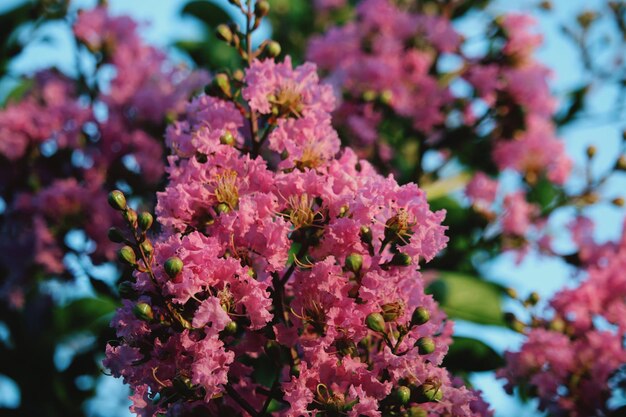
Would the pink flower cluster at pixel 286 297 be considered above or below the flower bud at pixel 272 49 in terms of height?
below

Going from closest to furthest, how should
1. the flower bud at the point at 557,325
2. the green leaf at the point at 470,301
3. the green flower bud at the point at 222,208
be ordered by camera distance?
the green flower bud at the point at 222,208 < the flower bud at the point at 557,325 < the green leaf at the point at 470,301

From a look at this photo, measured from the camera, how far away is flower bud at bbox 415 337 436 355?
104 centimetres

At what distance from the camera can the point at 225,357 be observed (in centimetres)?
100

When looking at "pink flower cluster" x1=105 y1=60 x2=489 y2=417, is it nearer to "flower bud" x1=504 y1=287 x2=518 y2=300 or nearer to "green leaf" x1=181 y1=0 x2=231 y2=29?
"flower bud" x1=504 y1=287 x2=518 y2=300

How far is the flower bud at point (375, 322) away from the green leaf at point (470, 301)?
88 cm

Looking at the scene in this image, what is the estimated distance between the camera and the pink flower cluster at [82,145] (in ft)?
6.34

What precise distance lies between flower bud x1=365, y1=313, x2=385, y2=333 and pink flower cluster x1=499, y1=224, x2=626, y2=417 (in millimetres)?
462

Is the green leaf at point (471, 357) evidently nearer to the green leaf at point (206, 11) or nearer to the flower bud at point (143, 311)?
the flower bud at point (143, 311)

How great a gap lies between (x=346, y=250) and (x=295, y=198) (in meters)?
0.11

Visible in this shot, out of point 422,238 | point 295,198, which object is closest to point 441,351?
point 422,238

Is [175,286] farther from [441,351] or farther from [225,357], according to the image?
[441,351]

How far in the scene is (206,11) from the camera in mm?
2693

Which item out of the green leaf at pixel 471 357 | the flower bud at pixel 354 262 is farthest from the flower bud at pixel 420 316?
the green leaf at pixel 471 357

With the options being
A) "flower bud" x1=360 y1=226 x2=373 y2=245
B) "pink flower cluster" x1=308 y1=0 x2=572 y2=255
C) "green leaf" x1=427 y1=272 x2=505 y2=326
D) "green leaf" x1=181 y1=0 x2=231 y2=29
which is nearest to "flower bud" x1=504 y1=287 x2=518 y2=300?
"green leaf" x1=427 y1=272 x2=505 y2=326
